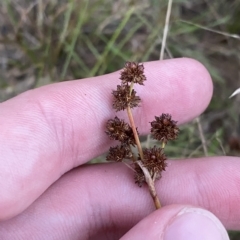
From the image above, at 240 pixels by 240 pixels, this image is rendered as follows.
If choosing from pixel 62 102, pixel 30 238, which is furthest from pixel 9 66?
pixel 30 238

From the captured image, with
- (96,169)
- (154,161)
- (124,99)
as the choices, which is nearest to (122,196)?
(96,169)

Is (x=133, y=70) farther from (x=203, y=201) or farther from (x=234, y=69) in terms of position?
(x=234, y=69)

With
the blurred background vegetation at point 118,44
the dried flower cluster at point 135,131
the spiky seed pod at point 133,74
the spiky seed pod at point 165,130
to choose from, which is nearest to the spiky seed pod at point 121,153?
the dried flower cluster at point 135,131

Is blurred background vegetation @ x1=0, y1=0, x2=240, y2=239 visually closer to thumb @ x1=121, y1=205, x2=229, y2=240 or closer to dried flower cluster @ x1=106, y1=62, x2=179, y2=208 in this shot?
dried flower cluster @ x1=106, y1=62, x2=179, y2=208

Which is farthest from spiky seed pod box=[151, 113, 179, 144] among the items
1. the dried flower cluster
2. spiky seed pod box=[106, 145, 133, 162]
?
spiky seed pod box=[106, 145, 133, 162]

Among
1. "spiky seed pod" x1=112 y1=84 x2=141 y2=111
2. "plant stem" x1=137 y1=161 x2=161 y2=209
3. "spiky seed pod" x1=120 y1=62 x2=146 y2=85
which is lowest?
"plant stem" x1=137 y1=161 x2=161 y2=209
